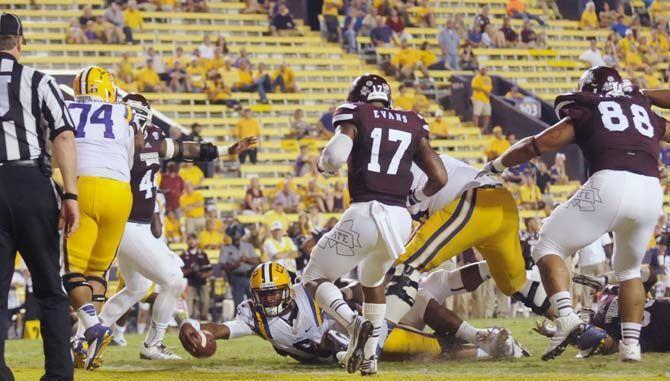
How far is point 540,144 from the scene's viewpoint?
8391 mm

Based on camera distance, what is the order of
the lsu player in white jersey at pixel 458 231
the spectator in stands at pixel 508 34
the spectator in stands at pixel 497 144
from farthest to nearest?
1. the spectator in stands at pixel 508 34
2. the spectator in stands at pixel 497 144
3. the lsu player in white jersey at pixel 458 231

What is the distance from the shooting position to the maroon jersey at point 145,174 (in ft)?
30.6

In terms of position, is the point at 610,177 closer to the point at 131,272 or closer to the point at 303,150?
the point at 131,272

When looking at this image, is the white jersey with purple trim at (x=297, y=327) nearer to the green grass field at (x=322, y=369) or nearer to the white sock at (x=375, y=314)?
the green grass field at (x=322, y=369)

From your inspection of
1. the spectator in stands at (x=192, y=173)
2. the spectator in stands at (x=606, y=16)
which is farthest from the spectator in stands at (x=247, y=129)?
the spectator in stands at (x=606, y=16)

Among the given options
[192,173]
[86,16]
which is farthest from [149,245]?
[86,16]

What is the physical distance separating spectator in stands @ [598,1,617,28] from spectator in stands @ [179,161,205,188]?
453 inches

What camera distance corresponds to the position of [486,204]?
351 inches

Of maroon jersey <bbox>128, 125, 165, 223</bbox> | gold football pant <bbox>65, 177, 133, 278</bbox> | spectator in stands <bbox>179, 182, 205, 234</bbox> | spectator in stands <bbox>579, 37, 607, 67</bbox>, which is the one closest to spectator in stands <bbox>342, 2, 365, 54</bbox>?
spectator in stands <bbox>579, 37, 607, 67</bbox>

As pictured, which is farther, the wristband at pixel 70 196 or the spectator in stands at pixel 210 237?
the spectator in stands at pixel 210 237

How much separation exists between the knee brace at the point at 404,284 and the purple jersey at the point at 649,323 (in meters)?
1.50

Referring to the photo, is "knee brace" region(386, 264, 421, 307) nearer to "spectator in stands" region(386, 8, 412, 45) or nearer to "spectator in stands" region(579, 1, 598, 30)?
"spectator in stands" region(386, 8, 412, 45)

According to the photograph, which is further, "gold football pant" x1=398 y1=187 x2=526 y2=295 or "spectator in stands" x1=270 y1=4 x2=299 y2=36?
"spectator in stands" x1=270 y1=4 x2=299 y2=36

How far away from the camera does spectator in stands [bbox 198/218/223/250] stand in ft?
56.4
